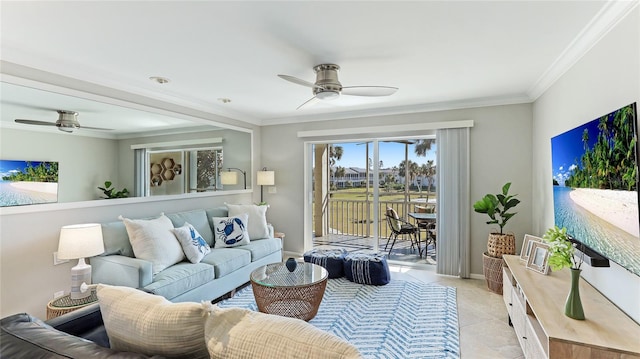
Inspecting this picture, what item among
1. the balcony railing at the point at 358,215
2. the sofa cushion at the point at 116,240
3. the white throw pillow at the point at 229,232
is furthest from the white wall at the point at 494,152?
the sofa cushion at the point at 116,240

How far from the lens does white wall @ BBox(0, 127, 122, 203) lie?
2.54 meters

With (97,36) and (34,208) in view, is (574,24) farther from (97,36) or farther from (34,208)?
(34,208)

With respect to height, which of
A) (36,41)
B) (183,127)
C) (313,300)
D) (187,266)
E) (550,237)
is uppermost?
(36,41)

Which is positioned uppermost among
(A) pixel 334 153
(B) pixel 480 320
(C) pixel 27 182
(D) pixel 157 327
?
(A) pixel 334 153

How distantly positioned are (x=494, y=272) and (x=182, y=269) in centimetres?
334

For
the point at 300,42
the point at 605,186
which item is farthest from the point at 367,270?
the point at 300,42

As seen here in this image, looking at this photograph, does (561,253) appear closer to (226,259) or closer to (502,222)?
(502,222)

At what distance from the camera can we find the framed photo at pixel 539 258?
2495 millimetres

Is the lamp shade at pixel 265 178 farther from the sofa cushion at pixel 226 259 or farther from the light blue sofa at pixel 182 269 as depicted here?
the sofa cushion at pixel 226 259

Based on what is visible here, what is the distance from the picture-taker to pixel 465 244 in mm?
4125

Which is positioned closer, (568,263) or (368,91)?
(568,263)

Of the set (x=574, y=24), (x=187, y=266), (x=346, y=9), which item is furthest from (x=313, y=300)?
(x=574, y=24)

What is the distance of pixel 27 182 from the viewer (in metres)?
2.59

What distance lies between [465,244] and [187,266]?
342 centimetres
